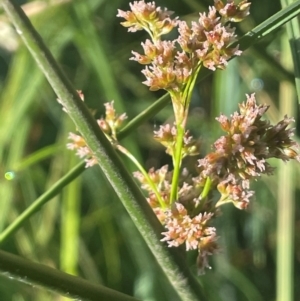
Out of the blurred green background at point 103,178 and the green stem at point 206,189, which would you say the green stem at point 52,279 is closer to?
the green stem at point 206,189

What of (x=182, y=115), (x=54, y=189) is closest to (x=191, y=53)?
(x=182, y=115)

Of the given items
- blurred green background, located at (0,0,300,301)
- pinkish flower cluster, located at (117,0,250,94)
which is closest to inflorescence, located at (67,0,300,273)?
pinkish flower cluster, located at (117,0,250,94)

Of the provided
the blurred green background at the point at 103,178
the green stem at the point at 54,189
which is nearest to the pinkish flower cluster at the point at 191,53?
the green stem at the point at 54,189

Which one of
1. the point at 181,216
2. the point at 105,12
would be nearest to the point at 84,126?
the point at 181,216

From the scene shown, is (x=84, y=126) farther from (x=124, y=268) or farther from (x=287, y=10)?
(x=124, y=268)

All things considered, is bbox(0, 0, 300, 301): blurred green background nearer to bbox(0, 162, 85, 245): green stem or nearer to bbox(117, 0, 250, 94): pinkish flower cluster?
bbox(0, 162, 85, 245): green stem

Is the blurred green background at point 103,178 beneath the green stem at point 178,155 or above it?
above

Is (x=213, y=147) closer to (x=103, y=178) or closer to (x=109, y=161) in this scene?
(x=109, y=161)
